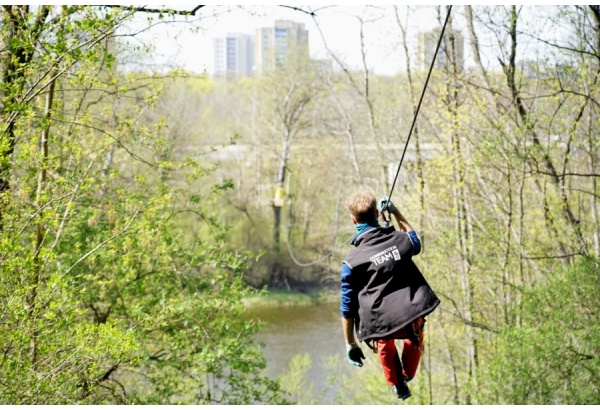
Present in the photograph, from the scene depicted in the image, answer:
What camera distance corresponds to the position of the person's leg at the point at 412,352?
3707mm

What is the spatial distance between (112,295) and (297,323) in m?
14.1

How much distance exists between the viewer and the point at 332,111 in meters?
25.2

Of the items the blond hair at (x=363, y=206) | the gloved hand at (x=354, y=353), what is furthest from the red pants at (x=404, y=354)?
the blond hair at (x=363, y=206)

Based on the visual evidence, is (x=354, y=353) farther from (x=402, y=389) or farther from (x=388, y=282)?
(x=388, y=282)

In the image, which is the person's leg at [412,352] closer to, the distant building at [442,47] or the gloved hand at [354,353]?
the gloved hand at [354,353]

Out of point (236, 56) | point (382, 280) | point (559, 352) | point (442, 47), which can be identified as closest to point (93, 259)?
point (382, 280)

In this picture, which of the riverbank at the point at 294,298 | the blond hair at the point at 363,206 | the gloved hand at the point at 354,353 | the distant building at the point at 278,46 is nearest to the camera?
the blond hair at the point at 363,206

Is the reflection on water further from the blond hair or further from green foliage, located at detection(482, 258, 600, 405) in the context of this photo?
the blond hair

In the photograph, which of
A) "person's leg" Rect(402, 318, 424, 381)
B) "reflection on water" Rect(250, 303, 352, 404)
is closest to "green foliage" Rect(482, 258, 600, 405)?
"person's leg" Rect(402, 318, 424, 381)

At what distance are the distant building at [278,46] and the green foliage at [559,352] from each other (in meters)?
19.8

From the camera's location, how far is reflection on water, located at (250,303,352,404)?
18.1 m

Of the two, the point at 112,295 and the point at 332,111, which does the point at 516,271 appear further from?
the point at 332,111

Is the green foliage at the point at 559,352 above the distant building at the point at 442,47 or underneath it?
underneath

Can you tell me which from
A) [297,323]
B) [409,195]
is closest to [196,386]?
[409,195]
